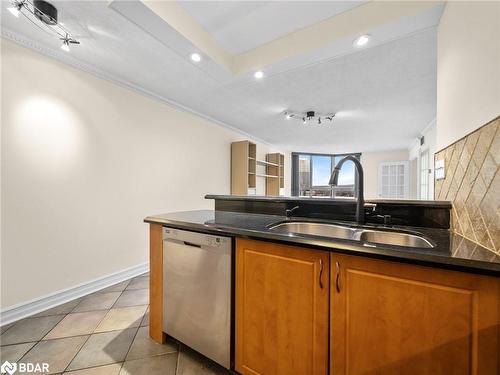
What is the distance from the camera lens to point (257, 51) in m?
2.11

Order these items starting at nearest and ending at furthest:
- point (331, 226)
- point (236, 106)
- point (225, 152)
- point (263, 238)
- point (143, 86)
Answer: point (263, 238) → point (331, 226) → point (143, 86) → point (236, 106) → point (225, 152)

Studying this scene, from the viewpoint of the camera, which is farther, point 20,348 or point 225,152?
point 225,152

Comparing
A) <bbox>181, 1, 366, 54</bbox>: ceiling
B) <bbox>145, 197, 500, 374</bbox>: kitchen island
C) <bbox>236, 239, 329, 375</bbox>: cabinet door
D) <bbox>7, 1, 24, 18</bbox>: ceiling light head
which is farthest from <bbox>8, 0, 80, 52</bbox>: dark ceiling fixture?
<bbox>236, 239, 329, 375</bbox>: cabinet door

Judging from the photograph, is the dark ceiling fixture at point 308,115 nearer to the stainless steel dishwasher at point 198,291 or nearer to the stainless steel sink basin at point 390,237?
the stainless steel sink basin at point 390,237

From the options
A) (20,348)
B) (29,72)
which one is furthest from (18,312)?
(29,72)

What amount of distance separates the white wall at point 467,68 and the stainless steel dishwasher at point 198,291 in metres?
1.35

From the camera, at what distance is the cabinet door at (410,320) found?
2.24 ft

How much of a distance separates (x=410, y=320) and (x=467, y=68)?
48.8 inches

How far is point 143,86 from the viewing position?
8.82 feet

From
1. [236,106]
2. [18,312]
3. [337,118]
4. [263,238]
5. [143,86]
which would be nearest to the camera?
[263,238]

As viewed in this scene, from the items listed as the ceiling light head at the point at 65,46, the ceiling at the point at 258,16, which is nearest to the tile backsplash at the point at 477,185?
the ceiling at the point at 258,16

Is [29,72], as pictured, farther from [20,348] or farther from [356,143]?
[356,143]

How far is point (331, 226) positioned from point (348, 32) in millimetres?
1495

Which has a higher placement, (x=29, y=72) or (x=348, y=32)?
(x=348, y=32)
